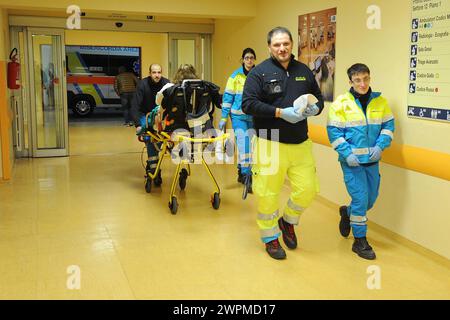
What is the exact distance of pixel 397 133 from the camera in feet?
13.3

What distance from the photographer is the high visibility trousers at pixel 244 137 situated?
562 cm

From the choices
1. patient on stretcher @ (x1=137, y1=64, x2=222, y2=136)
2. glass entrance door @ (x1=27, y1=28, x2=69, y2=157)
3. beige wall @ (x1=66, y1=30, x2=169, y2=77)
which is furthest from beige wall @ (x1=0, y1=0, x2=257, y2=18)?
beige wall @ (x1=66, y1=30, x2=169, y2=77)

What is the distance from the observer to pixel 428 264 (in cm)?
363

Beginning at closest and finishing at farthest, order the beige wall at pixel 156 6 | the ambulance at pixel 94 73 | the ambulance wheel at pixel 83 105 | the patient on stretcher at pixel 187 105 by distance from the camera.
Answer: the patient on stretcher at pixel 187 105
the beige wall at pixel 156 6
the ambulance at pixel 94 73
the ambulance wheel at pixel 83 105

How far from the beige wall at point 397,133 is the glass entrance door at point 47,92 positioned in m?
4.31

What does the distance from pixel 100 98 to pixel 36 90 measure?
639 centimetres

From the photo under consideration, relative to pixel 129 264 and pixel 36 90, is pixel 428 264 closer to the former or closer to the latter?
pixel 129 264

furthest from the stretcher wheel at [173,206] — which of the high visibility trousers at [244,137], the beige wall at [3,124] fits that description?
the beige wall at [3,124]

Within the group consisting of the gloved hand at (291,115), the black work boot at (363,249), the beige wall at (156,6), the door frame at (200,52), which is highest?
the beige wall at (156,6)

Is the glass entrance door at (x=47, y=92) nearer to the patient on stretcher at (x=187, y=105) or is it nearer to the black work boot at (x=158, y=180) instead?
the black work boot at (x=158, y=180)

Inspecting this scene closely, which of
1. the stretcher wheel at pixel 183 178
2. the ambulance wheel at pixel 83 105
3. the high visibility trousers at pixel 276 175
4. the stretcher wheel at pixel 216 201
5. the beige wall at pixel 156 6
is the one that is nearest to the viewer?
the high visibility trousers at pixel 276 175

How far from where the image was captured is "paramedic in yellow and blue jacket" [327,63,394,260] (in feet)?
12.0

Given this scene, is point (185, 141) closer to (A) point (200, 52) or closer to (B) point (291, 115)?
(B) point (291, 115)

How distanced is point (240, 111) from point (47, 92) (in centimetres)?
385
